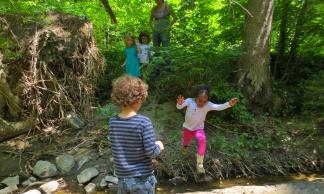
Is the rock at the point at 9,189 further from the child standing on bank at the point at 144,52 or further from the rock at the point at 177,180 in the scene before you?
the child standing on bank at the point at 144,52

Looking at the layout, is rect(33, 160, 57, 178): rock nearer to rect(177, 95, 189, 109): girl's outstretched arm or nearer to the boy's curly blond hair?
rect(177, 95, 189, 109): girl's outstretched arm

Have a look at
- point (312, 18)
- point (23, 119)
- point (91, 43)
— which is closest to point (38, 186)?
point (23, 119)

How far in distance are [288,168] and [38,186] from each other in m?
4.21

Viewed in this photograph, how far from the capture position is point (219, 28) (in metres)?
9.72

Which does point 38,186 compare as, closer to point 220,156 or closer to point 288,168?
point 220,156

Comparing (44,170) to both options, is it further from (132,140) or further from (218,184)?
(132,140)

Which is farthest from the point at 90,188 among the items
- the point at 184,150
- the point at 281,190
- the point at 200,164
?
the point at 281,190

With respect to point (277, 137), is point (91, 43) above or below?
above

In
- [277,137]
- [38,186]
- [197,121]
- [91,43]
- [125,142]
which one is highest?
[91,43]

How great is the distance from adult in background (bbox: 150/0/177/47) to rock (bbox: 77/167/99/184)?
127 inches

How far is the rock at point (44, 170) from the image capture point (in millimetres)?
7309

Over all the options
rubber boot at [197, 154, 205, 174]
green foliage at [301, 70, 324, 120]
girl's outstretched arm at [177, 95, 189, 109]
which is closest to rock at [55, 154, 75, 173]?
rubber boot at [197, 154, 205, 174]

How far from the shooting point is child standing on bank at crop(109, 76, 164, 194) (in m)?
3.25

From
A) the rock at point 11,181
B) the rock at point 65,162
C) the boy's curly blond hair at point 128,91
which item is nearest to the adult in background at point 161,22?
the rock at point 65,162
